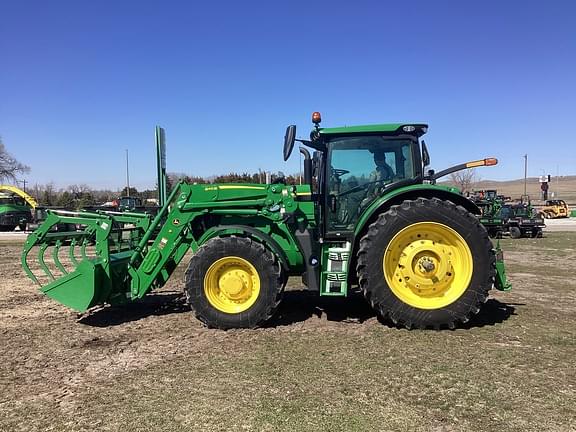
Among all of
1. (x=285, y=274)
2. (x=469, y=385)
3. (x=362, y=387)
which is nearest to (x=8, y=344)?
(x=285, y=274)

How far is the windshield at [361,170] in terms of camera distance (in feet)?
20.5

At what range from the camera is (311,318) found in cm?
639

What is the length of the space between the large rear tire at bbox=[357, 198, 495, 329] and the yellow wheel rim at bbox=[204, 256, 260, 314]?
1.37 m

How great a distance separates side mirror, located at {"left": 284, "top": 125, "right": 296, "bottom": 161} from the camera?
5.62 m

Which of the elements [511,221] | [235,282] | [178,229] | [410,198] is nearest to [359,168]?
[410,198]

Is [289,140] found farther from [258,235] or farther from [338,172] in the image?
[258,235]

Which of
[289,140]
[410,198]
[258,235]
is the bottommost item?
[258,235]

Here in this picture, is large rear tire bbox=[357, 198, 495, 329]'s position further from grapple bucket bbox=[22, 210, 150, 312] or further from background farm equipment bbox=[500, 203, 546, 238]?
background farm equipment bbox=[500, 203, 546, 238]

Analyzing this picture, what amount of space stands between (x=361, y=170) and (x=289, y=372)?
2.93 metres

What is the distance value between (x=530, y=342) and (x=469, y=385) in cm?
158

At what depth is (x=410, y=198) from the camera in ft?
19.6

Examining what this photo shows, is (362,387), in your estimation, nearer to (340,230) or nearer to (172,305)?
(340,230)

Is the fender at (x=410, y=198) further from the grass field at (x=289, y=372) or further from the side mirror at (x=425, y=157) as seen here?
the grass field at (x=289, y=372)

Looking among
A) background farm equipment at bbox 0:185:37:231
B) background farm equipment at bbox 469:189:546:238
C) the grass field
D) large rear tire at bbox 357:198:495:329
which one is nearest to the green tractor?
large rear tire at bbox 357:198:495:329
